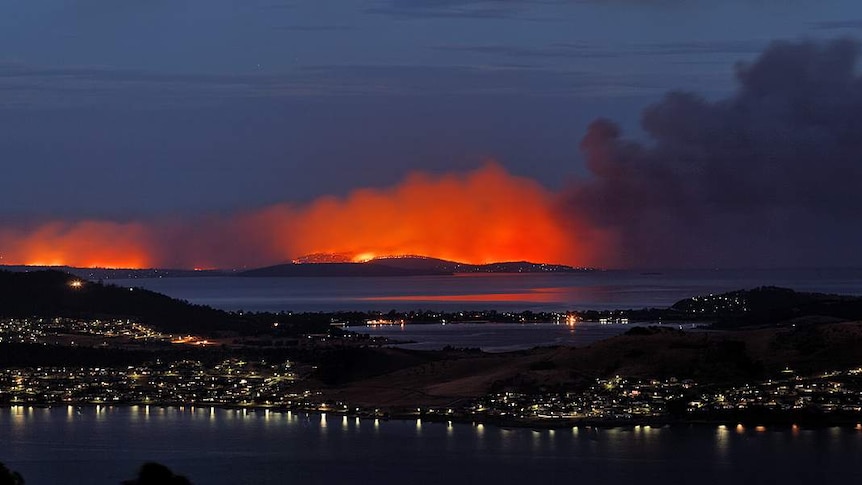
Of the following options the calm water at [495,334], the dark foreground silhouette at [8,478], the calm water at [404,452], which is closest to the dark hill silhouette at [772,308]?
the calm water at [495,334]

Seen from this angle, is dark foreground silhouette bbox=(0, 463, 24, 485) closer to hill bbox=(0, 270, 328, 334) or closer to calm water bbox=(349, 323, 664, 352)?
calm water bbox=(349, 323, 664, 352)

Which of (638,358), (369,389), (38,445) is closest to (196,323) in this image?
(369,389)

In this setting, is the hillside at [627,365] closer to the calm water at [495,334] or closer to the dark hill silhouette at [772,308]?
the calm water at [495,334]

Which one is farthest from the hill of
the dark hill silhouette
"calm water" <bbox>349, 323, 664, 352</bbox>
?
the dark hill silhouette

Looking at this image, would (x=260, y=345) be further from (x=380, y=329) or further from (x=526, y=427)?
(x=526, y=427)

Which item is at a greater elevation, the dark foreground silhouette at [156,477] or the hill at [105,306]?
the hill at [105,306]

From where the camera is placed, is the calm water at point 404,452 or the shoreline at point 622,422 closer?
the calm water at point 404,452
